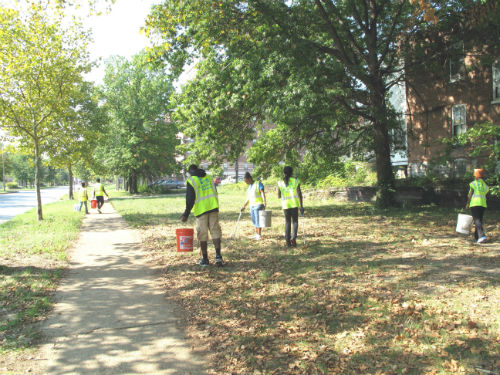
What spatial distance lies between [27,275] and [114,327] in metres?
3.46

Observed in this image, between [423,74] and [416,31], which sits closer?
[416,31]

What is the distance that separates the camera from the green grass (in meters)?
4.58

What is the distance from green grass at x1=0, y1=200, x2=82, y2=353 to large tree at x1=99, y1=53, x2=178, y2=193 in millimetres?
26237

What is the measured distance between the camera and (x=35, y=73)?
46.0ft

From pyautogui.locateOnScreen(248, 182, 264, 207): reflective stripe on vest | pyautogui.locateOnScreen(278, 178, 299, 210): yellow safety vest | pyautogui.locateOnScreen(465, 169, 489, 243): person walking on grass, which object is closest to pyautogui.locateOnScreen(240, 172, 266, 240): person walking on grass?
pyautogui.locateOnScreen(248, 182, 264, 207): reflective stripe on vest

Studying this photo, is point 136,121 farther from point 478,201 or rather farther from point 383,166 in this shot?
Result: point 478,201

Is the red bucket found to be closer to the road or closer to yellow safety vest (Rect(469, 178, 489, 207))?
yellow safety vest (Rect(469, 178, 489, 207))

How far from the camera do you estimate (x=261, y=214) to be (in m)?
9.18

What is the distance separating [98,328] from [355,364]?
302cm

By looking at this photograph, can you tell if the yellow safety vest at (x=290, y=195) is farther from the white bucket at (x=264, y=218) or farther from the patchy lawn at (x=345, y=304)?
the patchy lawn at (x=345, y=304)

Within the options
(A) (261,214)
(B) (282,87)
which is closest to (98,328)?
(A) (261,214)

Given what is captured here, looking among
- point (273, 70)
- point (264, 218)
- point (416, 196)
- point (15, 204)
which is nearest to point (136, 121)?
point (15, 204)

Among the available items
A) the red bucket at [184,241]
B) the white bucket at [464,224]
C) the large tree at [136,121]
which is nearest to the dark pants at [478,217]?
the white bucket at [464,224]

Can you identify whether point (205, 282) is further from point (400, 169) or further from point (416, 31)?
point (400, 169)
